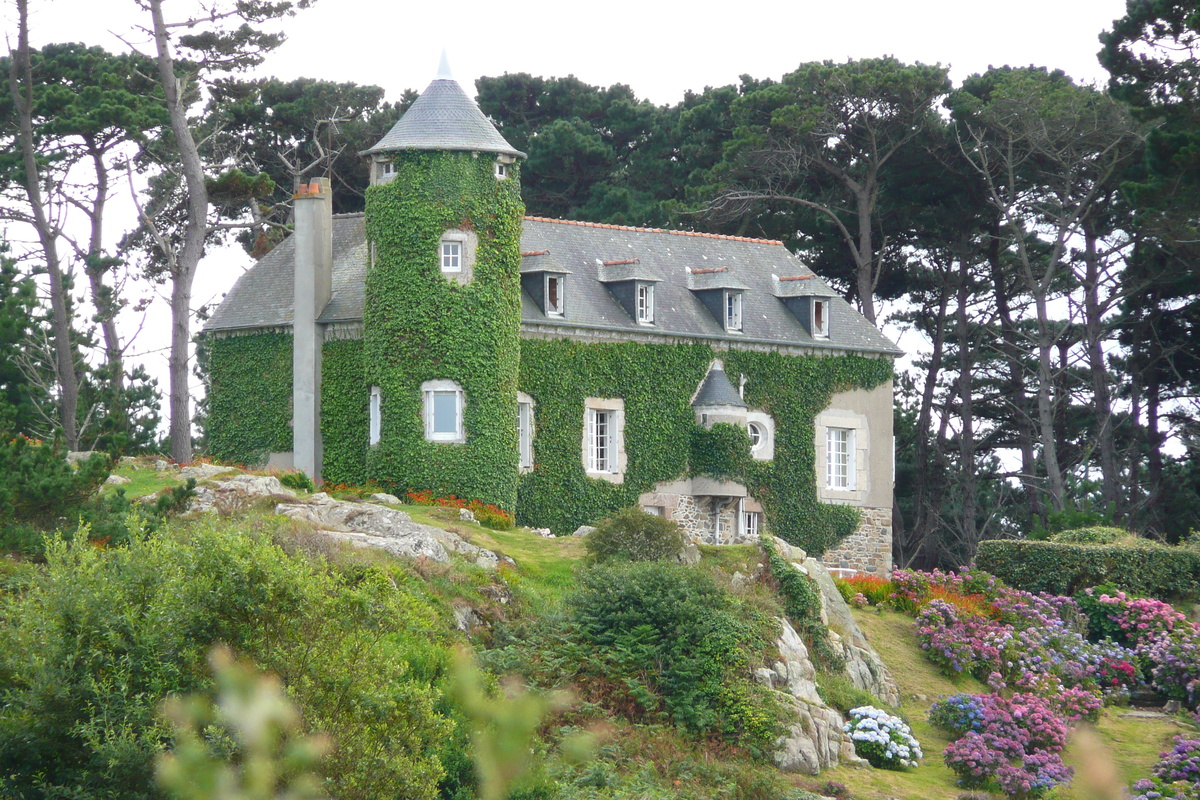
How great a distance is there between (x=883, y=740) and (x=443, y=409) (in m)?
11.5

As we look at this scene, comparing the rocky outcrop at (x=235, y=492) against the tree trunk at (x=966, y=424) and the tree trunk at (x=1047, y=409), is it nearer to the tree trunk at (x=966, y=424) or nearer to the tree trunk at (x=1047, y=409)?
the tree trunk at (x=1047, y=409)

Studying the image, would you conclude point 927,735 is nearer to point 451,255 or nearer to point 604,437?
point 604,437

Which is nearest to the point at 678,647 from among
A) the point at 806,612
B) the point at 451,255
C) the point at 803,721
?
the point at 803,721

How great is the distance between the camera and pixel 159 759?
11.1 m

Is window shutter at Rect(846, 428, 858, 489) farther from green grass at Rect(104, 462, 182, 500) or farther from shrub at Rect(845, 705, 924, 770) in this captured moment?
green grass at Rect(104, 462, 182, 500)

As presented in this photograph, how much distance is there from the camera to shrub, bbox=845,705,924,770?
64.5ft

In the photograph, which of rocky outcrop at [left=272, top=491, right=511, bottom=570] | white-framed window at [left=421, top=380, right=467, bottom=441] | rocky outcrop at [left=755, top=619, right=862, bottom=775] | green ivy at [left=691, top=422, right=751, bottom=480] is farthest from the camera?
green ivy at [left=691, top=422, right=751, bottom=480]

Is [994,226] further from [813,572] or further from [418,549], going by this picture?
[418,549]

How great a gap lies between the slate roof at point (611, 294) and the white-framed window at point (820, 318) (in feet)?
0.86

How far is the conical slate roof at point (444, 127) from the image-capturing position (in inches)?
1122

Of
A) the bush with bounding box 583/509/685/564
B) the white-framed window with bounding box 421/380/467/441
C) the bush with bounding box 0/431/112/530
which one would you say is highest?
the white-framed window with bounding box 421/380/467/441

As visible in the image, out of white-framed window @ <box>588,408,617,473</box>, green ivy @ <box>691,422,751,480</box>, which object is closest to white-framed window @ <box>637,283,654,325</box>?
white-framed window @ <box>588,408,617,473</box>

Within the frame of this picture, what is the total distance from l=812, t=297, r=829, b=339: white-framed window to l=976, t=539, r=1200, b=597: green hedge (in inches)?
296

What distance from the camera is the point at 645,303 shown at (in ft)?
105
